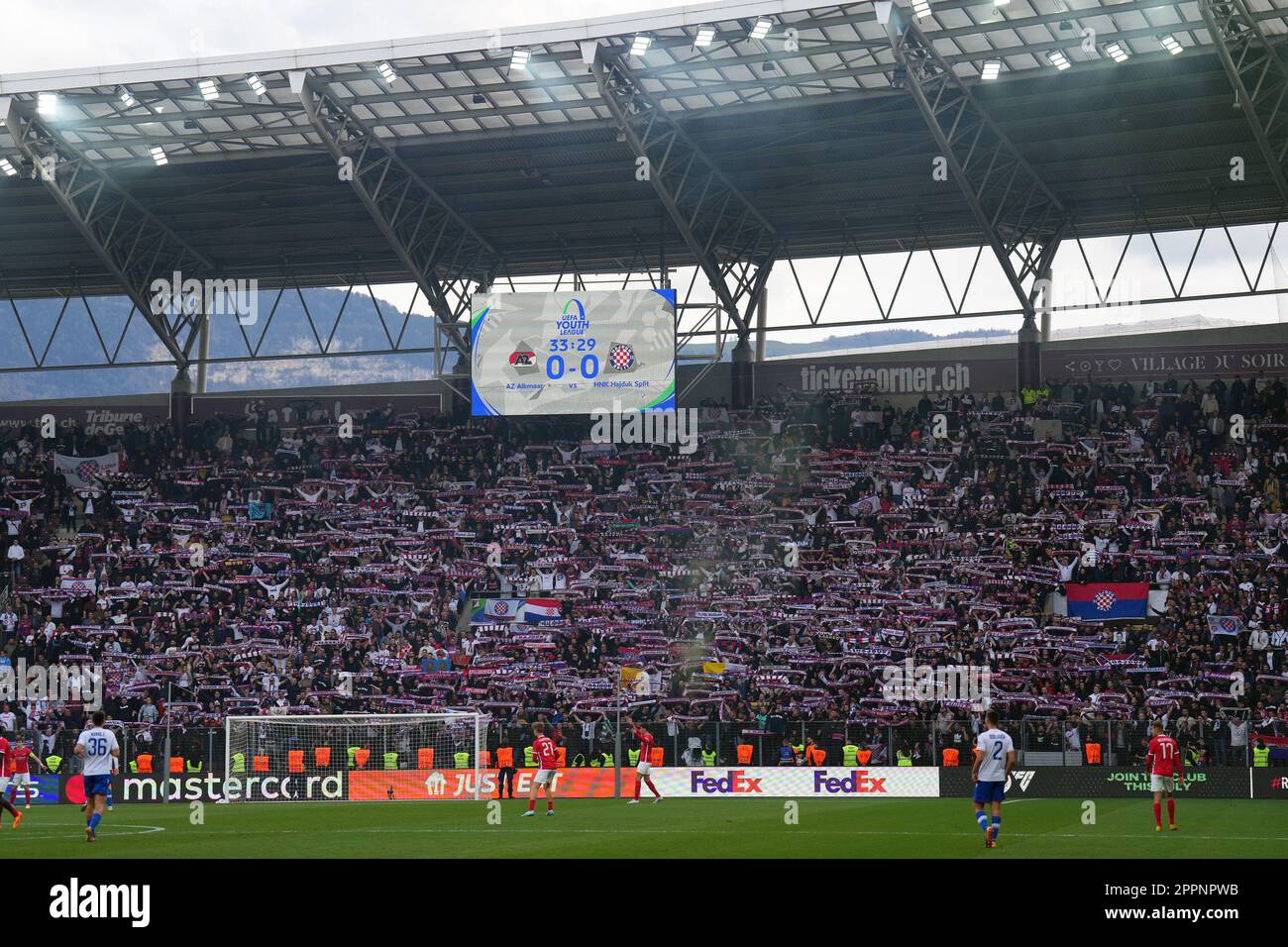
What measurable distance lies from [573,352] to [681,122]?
6.60 m

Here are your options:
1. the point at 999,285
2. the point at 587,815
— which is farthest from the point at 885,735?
the point at 999,285

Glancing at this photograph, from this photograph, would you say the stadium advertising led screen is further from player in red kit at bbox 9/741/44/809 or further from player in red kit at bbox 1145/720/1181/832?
Result: player in red kit at bbox 1145/720/1181/832

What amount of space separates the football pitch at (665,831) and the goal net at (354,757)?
1.59 m

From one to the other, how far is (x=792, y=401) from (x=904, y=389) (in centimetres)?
360

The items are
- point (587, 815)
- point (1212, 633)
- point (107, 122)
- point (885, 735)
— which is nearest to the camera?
point (587, 815)

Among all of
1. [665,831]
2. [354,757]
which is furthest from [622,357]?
[665,831]

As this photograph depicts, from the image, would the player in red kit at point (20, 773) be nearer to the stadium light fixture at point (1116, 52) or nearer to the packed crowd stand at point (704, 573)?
the packed crowd stand at point (704, 573)

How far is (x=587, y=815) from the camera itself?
1086 inches

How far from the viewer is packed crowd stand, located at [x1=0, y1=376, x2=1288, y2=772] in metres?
36.0

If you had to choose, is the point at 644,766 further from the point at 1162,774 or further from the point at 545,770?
the point at 1162,774

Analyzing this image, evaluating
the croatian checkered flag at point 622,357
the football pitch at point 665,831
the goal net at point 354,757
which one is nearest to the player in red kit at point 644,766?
the football pitch at point 665,831

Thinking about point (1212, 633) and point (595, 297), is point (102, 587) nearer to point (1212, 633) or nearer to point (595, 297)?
point (595, 297)

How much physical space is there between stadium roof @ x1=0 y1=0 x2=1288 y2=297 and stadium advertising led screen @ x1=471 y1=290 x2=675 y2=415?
3999mm

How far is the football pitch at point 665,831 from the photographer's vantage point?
66.8 feet
